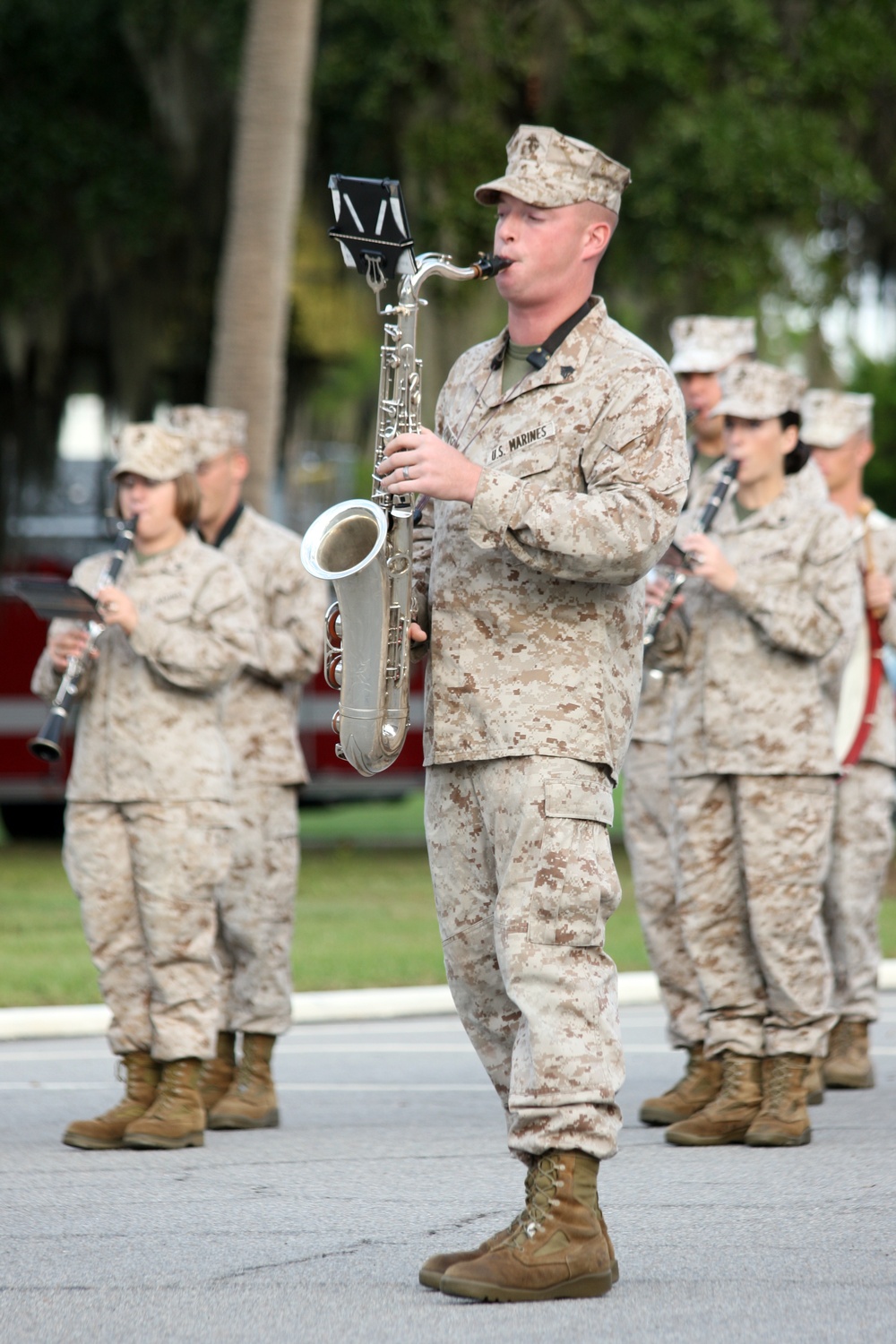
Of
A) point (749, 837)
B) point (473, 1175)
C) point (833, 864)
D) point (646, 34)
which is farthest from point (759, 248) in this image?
point (473, 1175)

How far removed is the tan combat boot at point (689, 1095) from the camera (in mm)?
7359

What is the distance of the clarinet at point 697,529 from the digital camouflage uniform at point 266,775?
1.39m

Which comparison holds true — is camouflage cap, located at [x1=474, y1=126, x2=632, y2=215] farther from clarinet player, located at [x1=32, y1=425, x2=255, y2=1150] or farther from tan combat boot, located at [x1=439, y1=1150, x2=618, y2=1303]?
clarinet player, located at [x1=32, y1=425, x2=255, y2=1150]

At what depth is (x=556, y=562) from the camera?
4.77 m

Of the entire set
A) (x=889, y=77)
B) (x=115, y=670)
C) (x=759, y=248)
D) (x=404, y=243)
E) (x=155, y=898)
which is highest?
(x=889, y=77)

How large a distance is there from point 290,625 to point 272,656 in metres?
0.16

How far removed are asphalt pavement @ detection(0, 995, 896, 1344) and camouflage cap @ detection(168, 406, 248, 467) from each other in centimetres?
240

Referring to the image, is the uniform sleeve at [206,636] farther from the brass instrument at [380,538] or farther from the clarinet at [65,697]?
the brass instrument at [380,538]

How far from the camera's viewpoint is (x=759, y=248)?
56.6 ft

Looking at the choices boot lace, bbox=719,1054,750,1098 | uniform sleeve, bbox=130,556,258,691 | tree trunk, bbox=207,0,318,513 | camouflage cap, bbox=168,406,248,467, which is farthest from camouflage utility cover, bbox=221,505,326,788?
tree trunk, bbox=207,0,318,513

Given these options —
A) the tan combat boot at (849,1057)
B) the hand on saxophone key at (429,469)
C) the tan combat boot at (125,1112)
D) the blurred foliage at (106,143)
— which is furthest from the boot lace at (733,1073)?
the blurred foliage at (106,143)

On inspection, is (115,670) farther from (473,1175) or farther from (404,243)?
(404,243)

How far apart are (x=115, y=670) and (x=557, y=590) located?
8.59 feet

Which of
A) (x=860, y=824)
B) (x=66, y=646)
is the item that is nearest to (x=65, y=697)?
(x=66, y=646)
